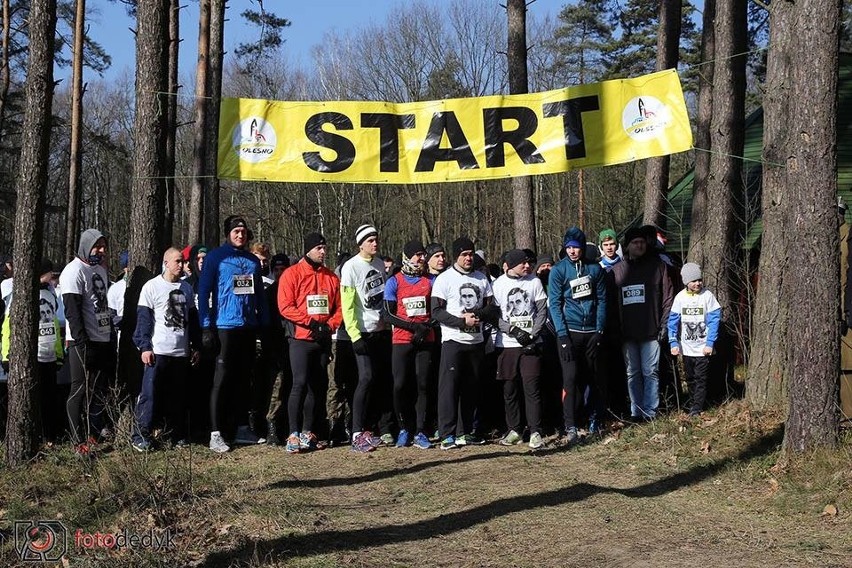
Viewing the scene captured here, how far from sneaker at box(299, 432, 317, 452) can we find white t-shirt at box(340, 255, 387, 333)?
47.4 inches

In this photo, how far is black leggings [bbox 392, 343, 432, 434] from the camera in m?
9.70

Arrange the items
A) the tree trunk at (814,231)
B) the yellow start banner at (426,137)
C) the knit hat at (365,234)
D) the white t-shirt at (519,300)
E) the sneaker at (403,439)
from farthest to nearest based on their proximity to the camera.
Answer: the yellow start banner at (426,137) < the sneaker at (403,439) < the white t-shirt at (519,300) < the knit hat at (365,234) < the tree trunk at (814,231)

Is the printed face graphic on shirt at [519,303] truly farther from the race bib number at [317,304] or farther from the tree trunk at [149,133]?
the tree trunk at [149,133]

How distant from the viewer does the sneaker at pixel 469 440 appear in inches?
382

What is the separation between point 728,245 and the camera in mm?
12977

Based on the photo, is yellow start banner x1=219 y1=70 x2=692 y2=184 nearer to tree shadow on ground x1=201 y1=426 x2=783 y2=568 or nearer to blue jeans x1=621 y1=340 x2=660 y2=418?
blue jeans x1=621 y1=340 x2=660 y2=418

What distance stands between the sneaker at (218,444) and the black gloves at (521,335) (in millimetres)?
3143

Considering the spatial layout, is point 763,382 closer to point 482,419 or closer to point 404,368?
point 482,419

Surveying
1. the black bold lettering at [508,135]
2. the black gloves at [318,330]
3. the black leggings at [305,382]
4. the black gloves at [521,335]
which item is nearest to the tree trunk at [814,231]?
the black gloves at [521,335]

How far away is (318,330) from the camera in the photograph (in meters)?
9.49

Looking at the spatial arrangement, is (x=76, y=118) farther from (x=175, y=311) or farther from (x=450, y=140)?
(x=175, y=311)

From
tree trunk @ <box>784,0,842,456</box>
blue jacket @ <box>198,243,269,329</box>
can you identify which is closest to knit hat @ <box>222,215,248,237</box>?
blue jacket @ <box>198,243,269,329</box>

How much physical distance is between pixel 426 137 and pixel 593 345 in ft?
10.0

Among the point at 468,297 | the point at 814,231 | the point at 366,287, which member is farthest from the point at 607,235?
the point at 814,231
